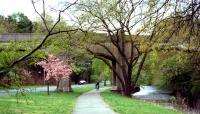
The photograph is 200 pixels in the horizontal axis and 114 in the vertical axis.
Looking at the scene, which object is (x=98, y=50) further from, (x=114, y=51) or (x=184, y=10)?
(x=184, y=10)

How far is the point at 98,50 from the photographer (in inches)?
2125

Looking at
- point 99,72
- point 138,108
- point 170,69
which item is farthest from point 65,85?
point 99,72

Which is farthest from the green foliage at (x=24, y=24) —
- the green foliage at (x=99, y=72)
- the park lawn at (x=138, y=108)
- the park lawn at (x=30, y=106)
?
the park lawn at (x=138, y=108)

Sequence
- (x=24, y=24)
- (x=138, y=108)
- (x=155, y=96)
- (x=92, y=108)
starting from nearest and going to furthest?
(x=138, y=108), (x=92, y=108), (x=155, y=96), (x=24, y=24)

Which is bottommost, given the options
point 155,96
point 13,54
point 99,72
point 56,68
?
point 155,96

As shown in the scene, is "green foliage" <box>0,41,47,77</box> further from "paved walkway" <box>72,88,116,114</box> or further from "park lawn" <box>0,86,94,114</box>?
"paved walkway" <box>72,88,116,114</box>

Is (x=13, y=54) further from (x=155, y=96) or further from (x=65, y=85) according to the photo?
(x=155, y=96)

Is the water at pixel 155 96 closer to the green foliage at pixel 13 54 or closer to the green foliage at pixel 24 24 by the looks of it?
the green foliage at pixel 13 54

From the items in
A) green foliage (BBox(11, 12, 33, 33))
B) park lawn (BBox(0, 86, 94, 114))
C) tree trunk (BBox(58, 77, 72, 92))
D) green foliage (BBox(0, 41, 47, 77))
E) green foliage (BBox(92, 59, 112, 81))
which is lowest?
park lawn (BBox(0, 86, 94, 114))

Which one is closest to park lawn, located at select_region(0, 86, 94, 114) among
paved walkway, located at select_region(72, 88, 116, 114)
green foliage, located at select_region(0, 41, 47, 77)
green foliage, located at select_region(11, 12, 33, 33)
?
paved walkway, located at select_region(72, 88, 116, 114)

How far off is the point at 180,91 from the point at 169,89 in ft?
19.9

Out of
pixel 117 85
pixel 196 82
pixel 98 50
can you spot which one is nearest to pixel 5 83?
pixel 196 82

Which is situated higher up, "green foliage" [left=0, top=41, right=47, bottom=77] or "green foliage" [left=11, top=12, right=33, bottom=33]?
"green foliage" [left=11, top=12, right=33, bottom=33]

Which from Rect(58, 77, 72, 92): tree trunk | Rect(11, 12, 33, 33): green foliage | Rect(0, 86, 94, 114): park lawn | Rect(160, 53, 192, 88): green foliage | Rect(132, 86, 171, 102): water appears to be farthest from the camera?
Rect(11, 12, 33, 33): green foliage
